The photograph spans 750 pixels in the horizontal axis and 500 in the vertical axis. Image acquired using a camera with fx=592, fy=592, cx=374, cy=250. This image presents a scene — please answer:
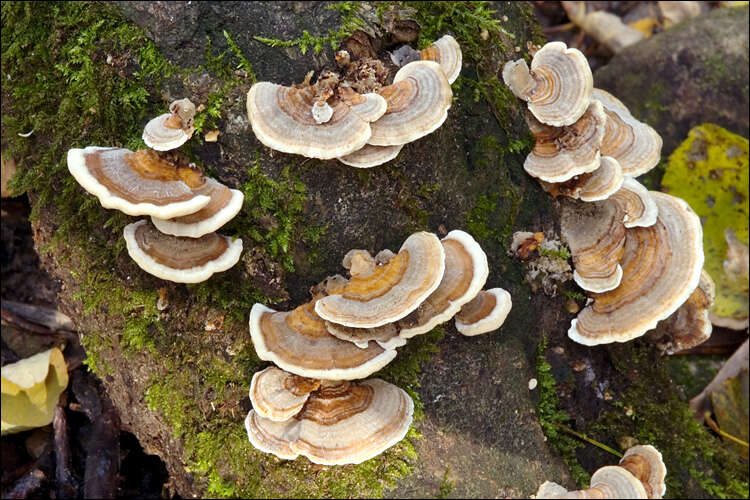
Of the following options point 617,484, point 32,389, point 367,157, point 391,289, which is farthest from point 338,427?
point 32,389

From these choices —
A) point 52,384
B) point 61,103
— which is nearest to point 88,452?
point 52,384

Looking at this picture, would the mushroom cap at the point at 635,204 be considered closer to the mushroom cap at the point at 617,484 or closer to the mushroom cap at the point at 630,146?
the mushroom cap at the point at 630,146

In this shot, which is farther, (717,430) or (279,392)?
(717,430)

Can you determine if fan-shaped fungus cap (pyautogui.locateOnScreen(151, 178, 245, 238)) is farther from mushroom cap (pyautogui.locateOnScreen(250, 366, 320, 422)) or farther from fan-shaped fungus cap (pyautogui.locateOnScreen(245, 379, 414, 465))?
fan-shaped fungus cap (pyautogui.locateOnScreen(245, 379, 414, 465))

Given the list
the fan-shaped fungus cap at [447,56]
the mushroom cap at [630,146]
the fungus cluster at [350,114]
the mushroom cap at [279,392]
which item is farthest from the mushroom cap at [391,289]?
the mushroom cap at [630,146]

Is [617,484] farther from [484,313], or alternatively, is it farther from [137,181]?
[137,181]

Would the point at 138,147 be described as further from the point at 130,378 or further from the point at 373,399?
the point at 373,399
